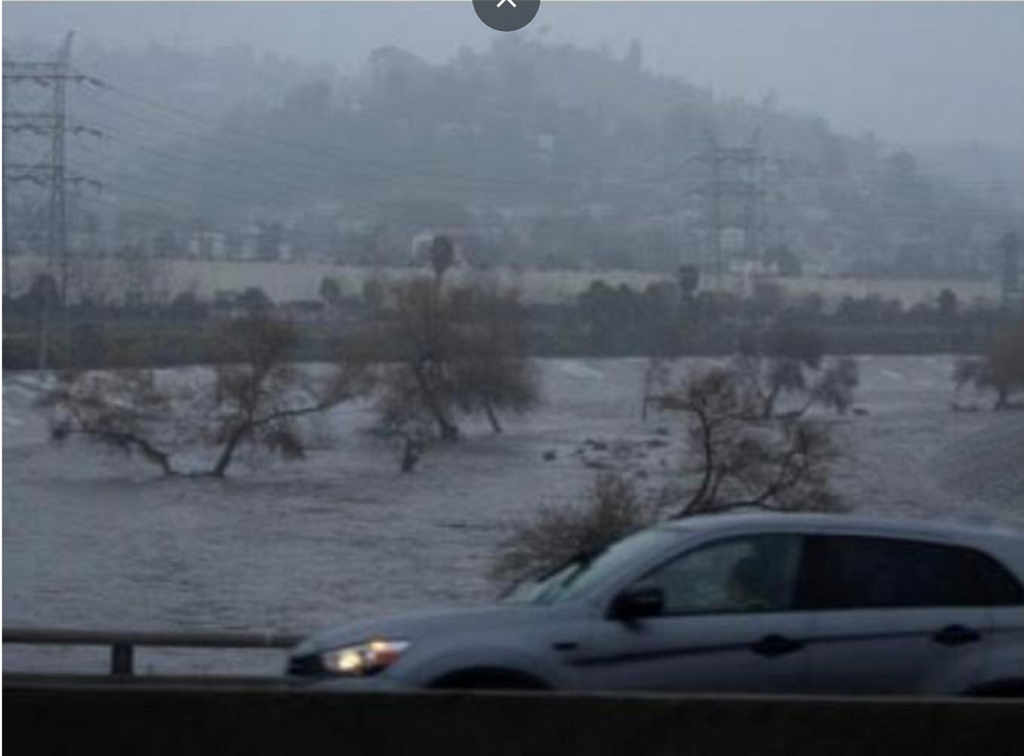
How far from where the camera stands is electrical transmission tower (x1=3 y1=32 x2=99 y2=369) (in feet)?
98.6

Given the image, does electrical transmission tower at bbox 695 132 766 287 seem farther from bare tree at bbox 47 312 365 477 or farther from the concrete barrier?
the concrete barrier

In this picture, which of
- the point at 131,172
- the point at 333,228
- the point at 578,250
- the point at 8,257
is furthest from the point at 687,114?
the point at 8,257

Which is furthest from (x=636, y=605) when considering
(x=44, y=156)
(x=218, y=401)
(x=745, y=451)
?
(x=44, y=156)

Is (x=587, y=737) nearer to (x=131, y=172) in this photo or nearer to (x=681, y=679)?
(x=681, y=679)

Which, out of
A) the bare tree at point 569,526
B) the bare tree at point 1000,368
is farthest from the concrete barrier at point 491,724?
the bare tree at point 1000,368

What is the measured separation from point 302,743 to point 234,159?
1074 inches

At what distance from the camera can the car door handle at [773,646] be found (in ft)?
34.3

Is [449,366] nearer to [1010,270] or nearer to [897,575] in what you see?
[1010,270]

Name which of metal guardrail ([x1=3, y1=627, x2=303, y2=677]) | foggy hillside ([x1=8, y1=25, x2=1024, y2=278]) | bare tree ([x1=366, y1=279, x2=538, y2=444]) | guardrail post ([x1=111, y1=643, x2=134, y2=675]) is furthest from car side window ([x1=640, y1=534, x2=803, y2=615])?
foggy hillside ([x1=8, y1=25, x2=1024, y2=278])

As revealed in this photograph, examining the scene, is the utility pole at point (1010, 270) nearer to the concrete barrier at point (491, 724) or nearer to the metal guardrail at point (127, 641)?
the metal guardrail at point (127, 641)

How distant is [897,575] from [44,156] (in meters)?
22.8

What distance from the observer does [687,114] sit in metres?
38.2

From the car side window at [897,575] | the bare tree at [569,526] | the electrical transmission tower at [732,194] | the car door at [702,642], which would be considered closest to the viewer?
the car door at [702,642]

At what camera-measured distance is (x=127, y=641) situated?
15.9 meters
